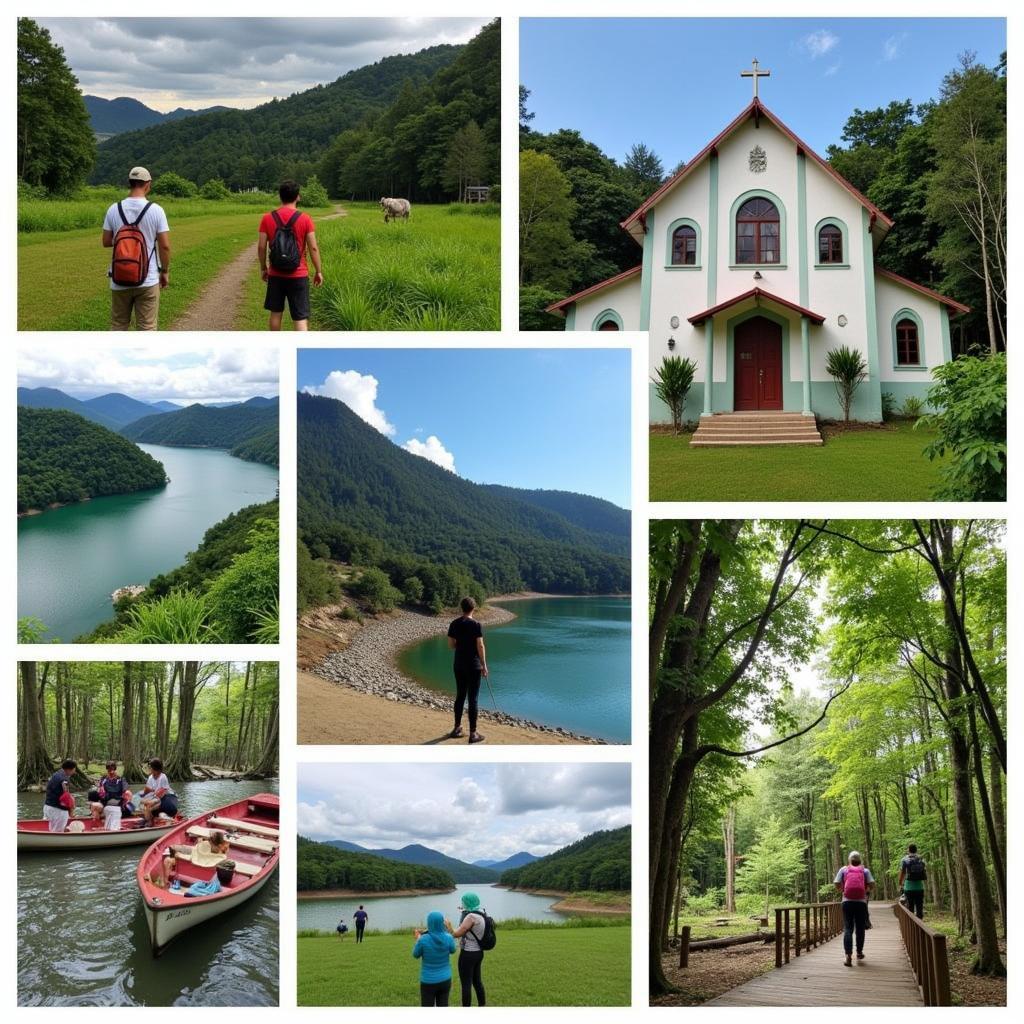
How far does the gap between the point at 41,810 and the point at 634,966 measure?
225 inches

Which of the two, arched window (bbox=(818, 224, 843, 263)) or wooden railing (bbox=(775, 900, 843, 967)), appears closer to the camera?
wooden railing (bbox=(775, 900, 843, 967))

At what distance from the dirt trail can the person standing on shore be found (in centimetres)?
338

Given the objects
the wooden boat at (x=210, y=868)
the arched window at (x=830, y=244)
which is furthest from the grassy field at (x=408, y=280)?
the arched window at (x=830, y=244)

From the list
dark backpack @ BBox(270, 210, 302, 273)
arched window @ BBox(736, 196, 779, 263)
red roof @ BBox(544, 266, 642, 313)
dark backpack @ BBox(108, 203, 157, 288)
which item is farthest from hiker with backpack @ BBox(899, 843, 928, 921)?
dark backpack @ BBox(108, 203, 157, 288)

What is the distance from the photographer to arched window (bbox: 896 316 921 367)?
13023 millimetres

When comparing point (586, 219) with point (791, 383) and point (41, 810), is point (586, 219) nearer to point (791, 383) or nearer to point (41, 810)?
point (791, 383)

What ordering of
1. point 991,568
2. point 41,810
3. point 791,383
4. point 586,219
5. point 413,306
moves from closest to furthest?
point 413,306 → point 41,810 → point 991,568 → point 586,219 → point 791,383

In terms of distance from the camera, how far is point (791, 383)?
1337 centimetres

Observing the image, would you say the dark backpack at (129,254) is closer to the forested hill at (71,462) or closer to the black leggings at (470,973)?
the forested hill at (71,462)

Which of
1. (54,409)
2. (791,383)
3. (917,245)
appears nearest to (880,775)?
(791,383)

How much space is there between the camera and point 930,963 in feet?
26.8

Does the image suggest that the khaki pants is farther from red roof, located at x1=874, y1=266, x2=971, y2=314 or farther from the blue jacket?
red roof, located at x1=874, y1=266, x2=971, y2=314

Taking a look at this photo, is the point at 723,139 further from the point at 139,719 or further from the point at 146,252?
the point at 139,719

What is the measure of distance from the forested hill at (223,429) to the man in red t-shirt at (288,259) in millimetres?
777
